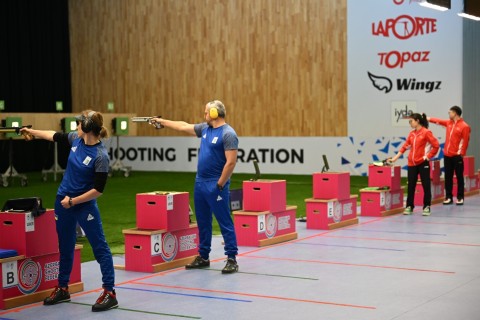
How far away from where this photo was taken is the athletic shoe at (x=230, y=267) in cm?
895

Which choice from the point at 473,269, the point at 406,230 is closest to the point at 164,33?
the point at 406,230

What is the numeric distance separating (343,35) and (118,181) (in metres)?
7.23

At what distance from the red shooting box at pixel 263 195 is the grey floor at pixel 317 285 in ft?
1.86

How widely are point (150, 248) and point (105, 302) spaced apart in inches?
71.6

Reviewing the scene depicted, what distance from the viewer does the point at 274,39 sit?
2300 centimetres

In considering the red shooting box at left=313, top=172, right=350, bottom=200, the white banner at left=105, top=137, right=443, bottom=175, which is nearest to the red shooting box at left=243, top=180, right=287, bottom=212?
the red shooting box at left=313, top=172, right=350, bottom=200

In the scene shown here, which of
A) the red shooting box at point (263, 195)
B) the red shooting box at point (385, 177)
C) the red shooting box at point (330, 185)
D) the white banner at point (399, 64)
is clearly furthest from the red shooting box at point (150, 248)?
the white banner at point (399, 64)

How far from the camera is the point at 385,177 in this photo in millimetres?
14758

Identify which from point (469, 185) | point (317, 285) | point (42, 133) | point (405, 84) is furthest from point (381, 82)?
point (42, 133)

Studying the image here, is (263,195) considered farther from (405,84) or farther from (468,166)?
(405,84)

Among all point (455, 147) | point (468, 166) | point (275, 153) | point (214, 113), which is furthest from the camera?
point (275, 153)

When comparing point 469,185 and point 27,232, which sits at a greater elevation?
point 27,232

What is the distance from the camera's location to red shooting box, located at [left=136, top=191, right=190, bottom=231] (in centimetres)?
912

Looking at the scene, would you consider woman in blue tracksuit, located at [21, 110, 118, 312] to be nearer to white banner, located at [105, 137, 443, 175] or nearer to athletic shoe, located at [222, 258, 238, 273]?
athletic shoe, located at [222, 258, 238, 273]
